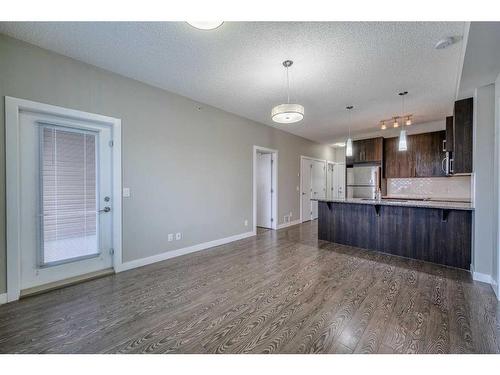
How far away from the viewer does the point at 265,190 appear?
6363 mm

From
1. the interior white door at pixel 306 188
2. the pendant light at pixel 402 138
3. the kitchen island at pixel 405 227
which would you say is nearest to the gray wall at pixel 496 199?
the kitchen island at pixel 405 227

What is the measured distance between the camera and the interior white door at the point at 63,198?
102 inches

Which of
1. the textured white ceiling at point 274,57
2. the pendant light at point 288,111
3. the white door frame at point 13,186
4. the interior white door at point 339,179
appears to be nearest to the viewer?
the textured white ceiling at point 274,57

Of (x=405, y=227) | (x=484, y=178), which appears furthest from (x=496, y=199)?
(x=405, y=227)

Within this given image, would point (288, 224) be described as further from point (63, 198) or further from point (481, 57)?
point (63, 198)

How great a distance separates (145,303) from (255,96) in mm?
3448

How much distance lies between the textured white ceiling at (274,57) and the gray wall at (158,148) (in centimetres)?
20

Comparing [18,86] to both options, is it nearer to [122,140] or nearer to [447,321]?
[122,140]

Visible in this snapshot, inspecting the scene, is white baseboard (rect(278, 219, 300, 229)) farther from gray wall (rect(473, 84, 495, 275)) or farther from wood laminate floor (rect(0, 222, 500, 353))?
gray wall (rect(473, 84, 495, 275))

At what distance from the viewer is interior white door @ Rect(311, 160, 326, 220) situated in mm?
7729

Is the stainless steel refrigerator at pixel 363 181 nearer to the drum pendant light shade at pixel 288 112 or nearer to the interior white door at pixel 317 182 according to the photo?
the interior white door at pixel 317 182

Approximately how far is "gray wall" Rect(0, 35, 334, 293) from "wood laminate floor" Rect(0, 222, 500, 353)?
0.81 metres
